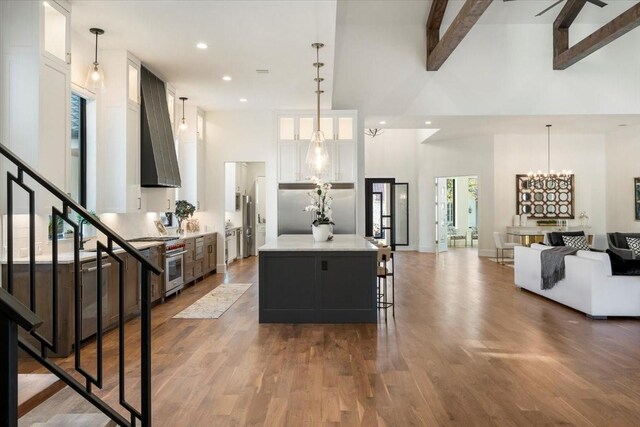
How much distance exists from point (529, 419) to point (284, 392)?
162cm

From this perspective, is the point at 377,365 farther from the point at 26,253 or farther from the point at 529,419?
the point at 26,253

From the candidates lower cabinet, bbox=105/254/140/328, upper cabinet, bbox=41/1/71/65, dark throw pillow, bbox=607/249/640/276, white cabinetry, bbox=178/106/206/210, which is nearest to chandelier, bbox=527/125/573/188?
dark throw pillow, bbox=607/249/640/276

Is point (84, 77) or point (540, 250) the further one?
point (540, 250)

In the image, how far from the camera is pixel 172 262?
21.5ft

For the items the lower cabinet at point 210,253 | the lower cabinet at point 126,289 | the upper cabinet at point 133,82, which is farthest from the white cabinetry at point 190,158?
the lower cabinet at point 126,289

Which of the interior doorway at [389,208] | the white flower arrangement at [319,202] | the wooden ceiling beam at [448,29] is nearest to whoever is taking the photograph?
the white flower arrangement at [319,202]

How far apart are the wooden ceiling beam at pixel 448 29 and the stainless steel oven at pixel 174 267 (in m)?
5.31

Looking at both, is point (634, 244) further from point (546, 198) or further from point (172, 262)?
point (172, 262)

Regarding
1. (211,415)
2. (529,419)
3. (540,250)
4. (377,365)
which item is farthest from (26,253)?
(540,250)

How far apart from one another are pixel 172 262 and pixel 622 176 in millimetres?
10912

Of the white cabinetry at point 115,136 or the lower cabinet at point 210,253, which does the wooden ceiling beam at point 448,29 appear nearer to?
the white cabinetry at point 115,136

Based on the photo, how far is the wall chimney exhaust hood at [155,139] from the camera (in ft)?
20.4

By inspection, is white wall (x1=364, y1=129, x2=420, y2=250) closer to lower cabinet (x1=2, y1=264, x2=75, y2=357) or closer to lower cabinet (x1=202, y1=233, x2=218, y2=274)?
lower cabinet (x1=202, y1=233, x2=218, y2=274)

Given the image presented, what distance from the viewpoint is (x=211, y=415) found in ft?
9.32
